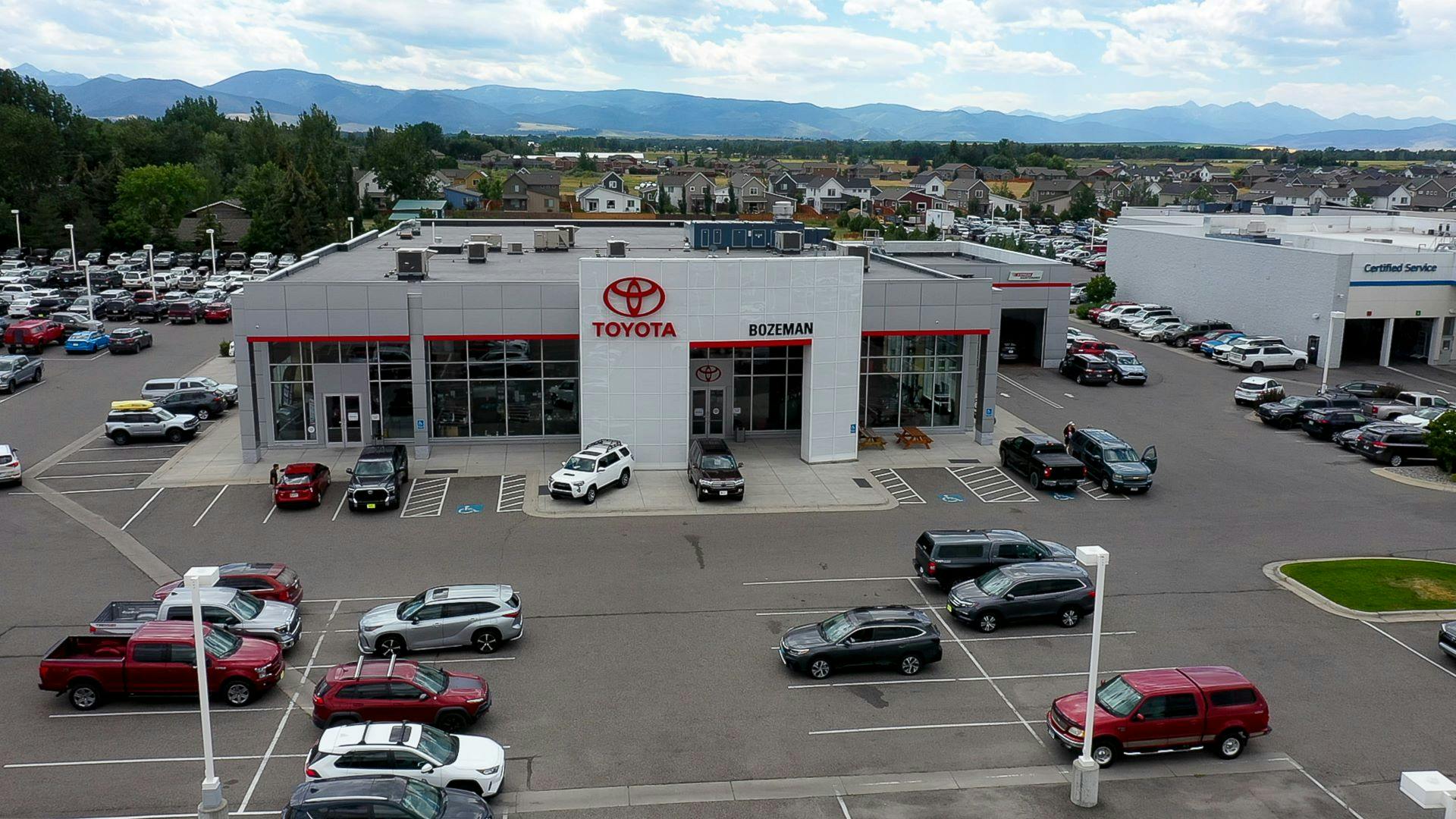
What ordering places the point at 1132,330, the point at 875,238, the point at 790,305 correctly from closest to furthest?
the point at 790,305 < the point at 1132,330 < the point at 875,238

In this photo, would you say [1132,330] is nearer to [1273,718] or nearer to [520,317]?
[520,317]

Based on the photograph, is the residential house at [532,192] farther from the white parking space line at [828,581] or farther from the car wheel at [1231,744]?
the car wheel at [1231,744]

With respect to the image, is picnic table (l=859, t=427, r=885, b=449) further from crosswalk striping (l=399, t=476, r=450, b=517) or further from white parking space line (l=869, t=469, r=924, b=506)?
crosswalk striping (l=399, t=476, r=450, b=517)

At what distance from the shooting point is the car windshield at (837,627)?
21312mm

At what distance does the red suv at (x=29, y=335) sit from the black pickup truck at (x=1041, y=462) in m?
48.8

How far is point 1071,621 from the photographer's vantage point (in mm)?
23859

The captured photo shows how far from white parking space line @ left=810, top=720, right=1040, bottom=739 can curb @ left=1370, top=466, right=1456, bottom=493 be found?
2354 centimetres

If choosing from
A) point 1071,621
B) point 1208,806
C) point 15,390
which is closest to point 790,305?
point 1071,621

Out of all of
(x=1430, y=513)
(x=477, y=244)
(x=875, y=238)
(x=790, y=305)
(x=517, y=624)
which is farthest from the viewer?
(x=875, y=238)

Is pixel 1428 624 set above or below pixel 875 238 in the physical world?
below

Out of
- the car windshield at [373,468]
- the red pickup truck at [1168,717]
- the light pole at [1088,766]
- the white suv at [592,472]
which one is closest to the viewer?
the light pole at [1088,766]

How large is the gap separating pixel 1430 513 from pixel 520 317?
29042 millimetres

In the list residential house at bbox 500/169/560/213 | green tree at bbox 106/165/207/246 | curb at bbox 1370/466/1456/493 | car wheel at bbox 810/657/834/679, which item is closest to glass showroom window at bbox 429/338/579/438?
car wheel at bbox 810/657/834/679

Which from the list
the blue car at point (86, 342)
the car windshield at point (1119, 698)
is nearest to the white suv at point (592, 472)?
the car windshield at point (1119, 698)
